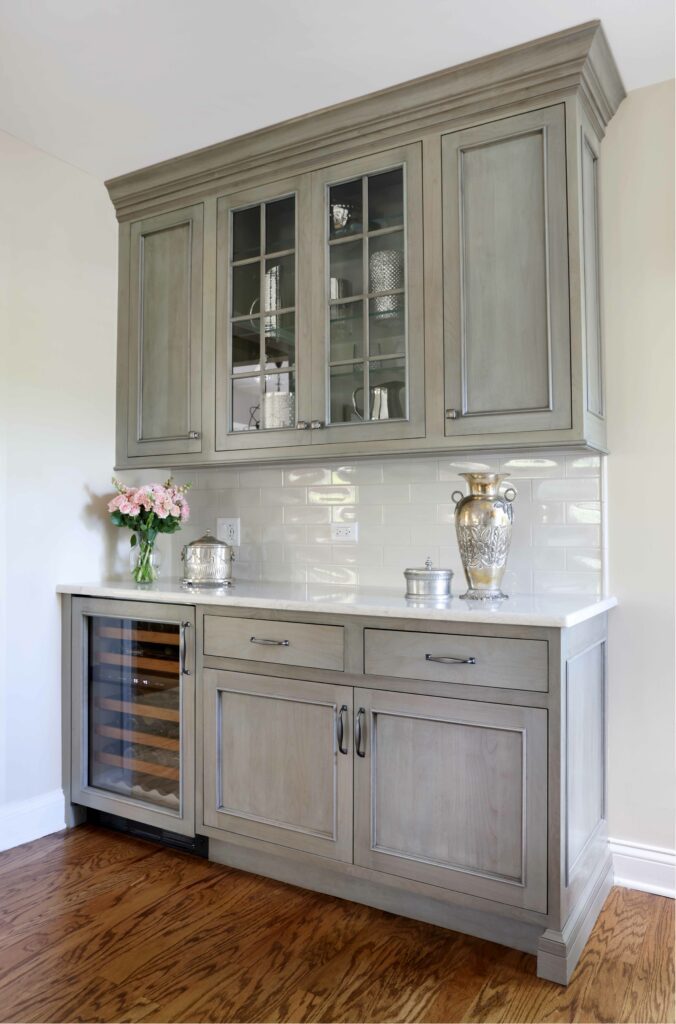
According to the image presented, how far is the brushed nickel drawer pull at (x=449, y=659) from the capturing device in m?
2.00

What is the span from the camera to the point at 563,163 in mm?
2205

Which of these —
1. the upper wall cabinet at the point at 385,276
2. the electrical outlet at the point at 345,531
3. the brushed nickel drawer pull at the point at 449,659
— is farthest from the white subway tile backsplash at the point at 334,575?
the brushed nickel drawer pull at the point at 449,659

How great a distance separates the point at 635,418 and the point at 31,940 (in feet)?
7.75

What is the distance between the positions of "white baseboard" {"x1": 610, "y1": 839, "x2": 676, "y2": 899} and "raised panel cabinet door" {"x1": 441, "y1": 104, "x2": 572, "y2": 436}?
1366 millimetres

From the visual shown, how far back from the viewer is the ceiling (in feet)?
6.73

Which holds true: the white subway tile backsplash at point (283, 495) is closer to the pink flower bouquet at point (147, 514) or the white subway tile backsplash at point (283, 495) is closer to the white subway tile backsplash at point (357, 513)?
the white subway tile backsplash at point (357, 513)

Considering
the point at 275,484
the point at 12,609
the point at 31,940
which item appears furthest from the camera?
the point at 275,484

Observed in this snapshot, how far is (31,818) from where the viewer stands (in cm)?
272

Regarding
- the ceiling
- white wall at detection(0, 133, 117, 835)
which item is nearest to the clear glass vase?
white wall at detection(0, 133, 117, 835)

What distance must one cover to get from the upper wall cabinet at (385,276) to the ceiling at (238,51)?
8cm

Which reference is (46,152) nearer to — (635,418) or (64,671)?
(64,671)

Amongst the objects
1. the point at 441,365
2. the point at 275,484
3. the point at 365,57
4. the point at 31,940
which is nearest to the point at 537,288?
the point at 441,365

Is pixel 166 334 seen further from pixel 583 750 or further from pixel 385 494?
pixel 583 750

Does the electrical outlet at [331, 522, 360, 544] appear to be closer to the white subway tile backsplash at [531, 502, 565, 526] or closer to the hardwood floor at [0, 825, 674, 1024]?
the white subway tile backsplash at [531, 502, 565, 526]
